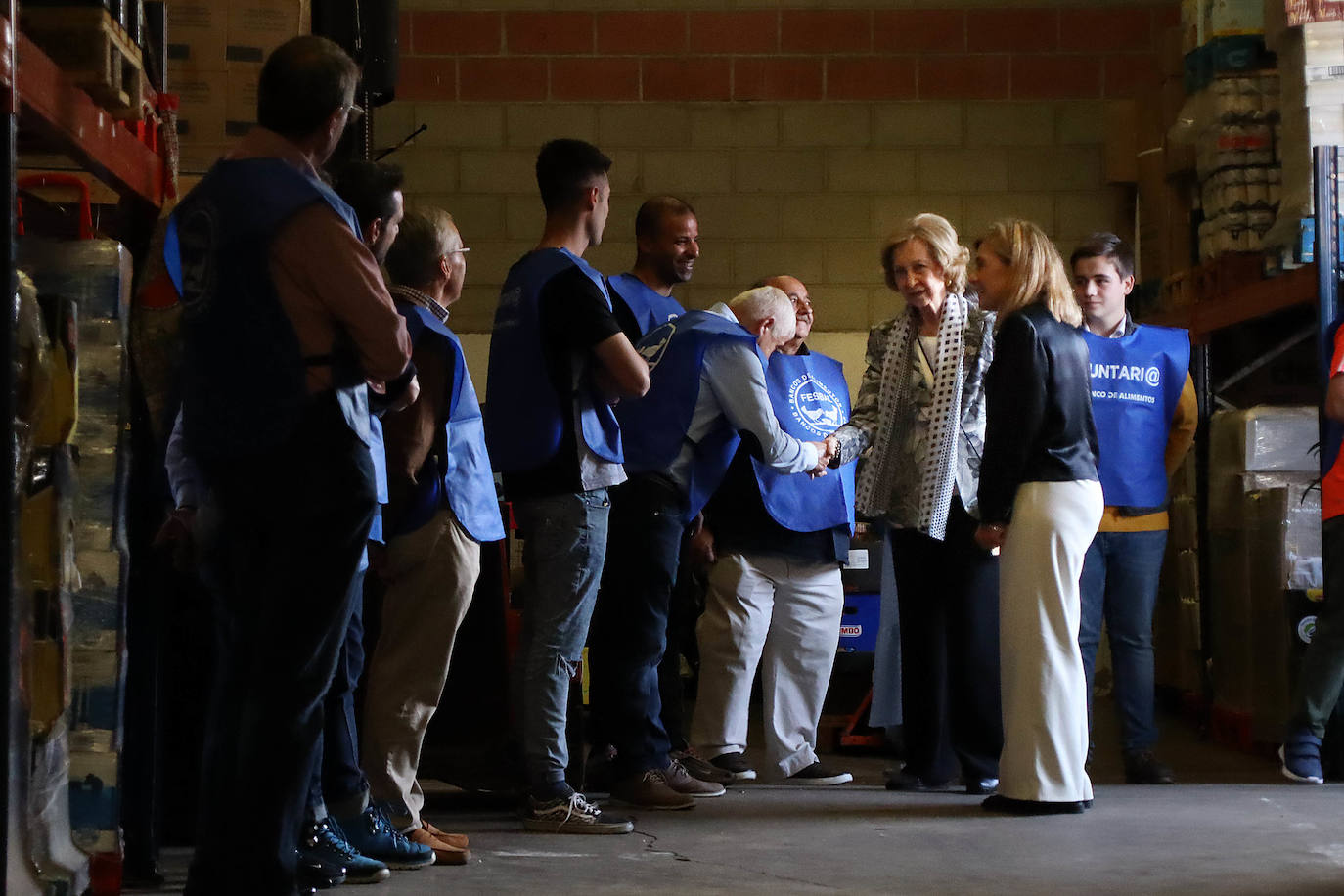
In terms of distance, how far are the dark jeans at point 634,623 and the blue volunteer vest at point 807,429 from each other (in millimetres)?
445

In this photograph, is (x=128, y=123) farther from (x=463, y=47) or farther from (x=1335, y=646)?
(x=463, y=47)

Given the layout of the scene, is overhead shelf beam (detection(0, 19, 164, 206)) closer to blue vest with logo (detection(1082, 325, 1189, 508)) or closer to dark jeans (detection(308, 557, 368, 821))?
dark jeans (detection(308, 557, 368, 821))

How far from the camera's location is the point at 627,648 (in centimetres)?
400

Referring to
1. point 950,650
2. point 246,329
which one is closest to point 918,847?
point 950,650

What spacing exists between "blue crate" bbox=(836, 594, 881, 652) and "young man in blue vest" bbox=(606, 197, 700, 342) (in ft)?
6.51

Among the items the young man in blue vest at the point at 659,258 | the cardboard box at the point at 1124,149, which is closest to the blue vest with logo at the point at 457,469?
the young man in blue vest at the point at 659,258

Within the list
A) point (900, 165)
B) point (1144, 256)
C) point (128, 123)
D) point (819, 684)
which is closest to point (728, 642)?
point (819, 684)

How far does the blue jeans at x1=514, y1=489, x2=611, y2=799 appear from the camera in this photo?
358 centimetres

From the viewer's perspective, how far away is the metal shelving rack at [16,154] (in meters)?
2.36

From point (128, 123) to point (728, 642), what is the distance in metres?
2.14

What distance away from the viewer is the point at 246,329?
8.14ft

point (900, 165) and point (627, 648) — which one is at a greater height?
point (900, 165)

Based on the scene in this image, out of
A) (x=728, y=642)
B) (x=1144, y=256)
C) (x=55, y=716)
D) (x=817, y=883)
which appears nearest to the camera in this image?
(x=55, y=716)

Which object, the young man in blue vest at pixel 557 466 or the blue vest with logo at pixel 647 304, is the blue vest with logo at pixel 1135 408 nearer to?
the blue vest with logo at pixel 647 304
